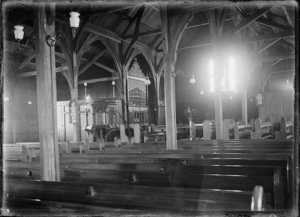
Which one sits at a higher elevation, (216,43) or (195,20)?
(195,20)

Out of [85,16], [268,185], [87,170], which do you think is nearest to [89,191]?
[87,170]

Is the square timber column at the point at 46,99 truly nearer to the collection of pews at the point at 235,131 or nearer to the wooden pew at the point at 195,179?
the wooden pew at the point at 195,179

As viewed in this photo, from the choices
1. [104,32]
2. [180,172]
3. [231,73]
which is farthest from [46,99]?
[231,73]

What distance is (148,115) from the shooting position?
63.0ft

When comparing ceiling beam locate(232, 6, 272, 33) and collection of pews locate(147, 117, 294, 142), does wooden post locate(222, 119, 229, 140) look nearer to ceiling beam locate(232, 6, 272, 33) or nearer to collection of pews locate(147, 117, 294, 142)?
collection of pews locate(147, 117, 294, 142)

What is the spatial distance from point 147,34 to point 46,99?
10996mm

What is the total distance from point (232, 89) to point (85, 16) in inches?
408

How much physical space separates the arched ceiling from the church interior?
74 millimetres

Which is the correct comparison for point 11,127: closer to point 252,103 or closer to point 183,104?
point 183,104

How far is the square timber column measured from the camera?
4.72 meters

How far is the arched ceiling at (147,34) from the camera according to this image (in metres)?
10.7

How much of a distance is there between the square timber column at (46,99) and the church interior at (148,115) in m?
0.02

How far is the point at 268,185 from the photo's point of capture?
329cm

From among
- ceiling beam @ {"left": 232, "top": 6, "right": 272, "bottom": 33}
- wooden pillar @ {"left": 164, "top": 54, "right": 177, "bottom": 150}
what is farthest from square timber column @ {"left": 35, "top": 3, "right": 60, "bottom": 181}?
ceiling beam @ {"left": 232, "top": 6, "right": 272, "bottom": 33}
